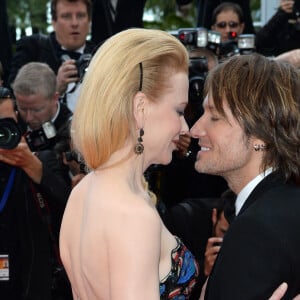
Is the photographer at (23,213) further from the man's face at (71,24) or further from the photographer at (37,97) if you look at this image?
the man's face at (71,24)

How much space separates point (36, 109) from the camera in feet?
15.8

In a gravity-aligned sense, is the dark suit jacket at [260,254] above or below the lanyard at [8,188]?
above

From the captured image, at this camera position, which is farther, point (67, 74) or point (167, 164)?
point (67, 74)

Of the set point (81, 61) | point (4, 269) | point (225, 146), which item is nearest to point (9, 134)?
point (4, 269)

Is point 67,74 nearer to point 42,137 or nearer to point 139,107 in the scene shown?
point 42,137

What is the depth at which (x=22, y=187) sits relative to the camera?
3.87 meters

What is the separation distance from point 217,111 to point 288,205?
457 mm

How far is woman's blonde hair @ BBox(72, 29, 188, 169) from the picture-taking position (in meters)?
2.09

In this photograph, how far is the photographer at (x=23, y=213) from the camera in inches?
149

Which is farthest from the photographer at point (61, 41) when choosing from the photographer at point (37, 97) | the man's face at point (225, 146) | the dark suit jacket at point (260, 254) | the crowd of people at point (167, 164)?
the dark suit jacket at point (260, 254)

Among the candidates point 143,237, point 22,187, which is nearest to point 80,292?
point 143,237

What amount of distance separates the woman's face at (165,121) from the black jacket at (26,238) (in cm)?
171

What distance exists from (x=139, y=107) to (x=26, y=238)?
1.87 meters

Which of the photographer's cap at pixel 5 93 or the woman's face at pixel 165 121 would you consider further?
the photographer's cap at pixel 5 93
